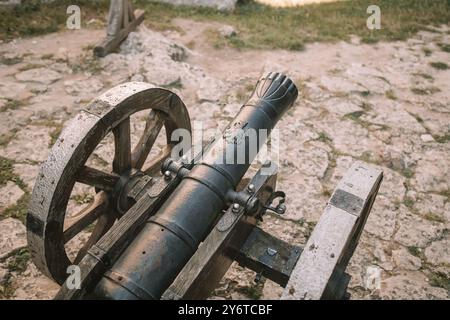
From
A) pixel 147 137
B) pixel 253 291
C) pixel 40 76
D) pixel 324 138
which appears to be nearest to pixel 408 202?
pixel 324 138

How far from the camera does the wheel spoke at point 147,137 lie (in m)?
2.98

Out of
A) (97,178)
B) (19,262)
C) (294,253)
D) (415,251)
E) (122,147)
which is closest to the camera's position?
(294,253)

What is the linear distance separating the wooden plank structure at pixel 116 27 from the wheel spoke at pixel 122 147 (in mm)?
3589

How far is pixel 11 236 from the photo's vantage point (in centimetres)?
329

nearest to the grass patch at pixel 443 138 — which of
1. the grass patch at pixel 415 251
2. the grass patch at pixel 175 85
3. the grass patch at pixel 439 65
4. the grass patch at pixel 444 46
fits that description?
the grass patch at pixel 415 251

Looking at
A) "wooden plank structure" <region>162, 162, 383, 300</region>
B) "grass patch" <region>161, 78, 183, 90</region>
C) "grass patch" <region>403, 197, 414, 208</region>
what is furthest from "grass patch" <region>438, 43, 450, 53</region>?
"wooden plank structure" <region>162, 162, 383, 300</region>

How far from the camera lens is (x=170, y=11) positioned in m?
7.93

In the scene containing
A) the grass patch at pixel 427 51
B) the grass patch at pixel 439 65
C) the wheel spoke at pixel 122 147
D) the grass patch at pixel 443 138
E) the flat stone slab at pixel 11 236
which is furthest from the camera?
the grass patch at pixel 427 51

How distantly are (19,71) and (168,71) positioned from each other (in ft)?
6.27

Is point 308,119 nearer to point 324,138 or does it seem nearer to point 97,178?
point 324,138

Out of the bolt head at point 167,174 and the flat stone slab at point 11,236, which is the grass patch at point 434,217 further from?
the flat stone slab at point 11,236

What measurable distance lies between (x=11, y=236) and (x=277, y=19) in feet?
20.4

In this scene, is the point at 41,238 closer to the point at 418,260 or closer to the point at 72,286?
the point at 72,286

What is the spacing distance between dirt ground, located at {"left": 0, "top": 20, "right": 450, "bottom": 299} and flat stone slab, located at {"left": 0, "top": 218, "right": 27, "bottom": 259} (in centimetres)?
1
